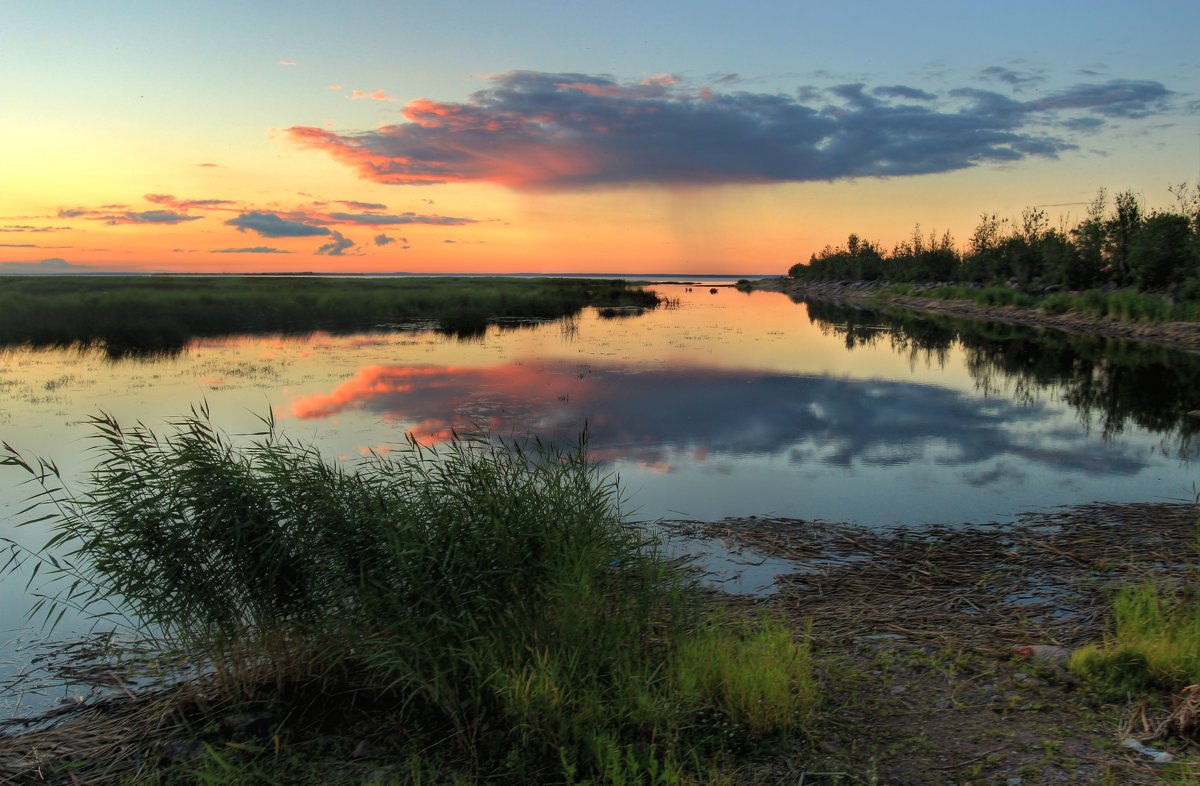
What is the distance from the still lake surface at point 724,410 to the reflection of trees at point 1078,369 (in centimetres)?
13

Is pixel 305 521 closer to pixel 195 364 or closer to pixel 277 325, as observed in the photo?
pixel 195 364

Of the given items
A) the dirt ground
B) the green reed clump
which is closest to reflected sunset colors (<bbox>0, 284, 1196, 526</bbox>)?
the dirt ground

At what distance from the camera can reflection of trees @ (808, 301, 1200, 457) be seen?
16797mm

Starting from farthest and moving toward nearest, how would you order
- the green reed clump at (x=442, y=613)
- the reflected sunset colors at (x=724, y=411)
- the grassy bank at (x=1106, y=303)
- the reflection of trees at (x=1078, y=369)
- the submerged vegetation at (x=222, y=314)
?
1. the grassy bank at (x=1106, y=303)
2. the submerged vegetation at (x=222, y=314)
3. the reflection of trees at (x=1078, y=369)
4. the reflected sunset colors at (x=724, y=411)
5. the green reed clump at (x=442, y=613)

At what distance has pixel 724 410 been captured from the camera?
57.3ft

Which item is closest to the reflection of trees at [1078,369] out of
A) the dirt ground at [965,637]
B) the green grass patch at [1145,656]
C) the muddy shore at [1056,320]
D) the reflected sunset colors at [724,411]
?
the reflected sunset colors at [724,411]

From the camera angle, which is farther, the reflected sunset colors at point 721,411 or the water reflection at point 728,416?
the water reflection at point 728,416

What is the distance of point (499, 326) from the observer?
3956cm

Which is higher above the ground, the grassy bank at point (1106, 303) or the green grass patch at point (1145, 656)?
the grassy bank at point (1106, 303)

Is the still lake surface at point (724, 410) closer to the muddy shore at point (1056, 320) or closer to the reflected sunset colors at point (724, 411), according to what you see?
the reflected sunset colors at point (724, 411)

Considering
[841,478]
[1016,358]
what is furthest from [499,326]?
[841,478]

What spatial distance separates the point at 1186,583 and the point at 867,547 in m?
2.93

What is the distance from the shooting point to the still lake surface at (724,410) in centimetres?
1095

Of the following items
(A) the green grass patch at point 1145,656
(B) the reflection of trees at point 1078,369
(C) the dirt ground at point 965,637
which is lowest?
(C) the dirt ground at point 965,637
